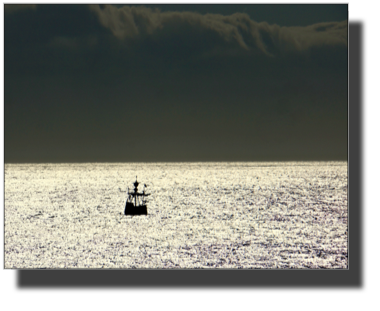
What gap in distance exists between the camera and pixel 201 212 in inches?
2356

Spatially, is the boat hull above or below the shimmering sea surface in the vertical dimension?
above

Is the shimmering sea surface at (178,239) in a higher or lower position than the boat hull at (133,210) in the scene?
lower

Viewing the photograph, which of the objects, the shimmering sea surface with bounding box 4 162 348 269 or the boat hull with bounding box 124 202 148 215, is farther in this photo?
the boat hull with bounding box 124 202 148 215

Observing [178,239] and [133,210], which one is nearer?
[133,210]

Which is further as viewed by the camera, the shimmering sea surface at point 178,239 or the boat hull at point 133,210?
the boat hull at point 133,210

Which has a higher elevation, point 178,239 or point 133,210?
point 133,210
